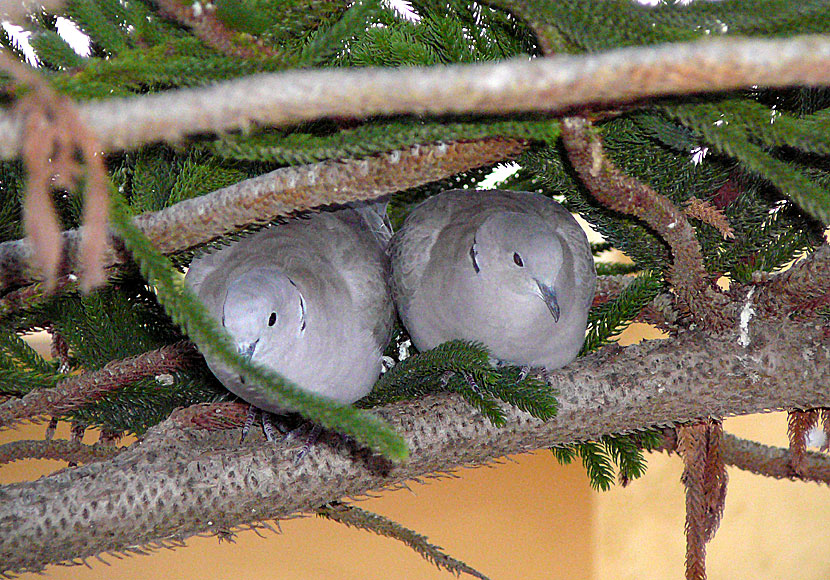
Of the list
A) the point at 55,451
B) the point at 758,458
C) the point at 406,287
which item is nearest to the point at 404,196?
the point at 406,287

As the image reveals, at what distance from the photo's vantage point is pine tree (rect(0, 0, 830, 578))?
282mm

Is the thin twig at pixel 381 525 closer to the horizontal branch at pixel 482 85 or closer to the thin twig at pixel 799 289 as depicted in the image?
the thin twig at pixel 799 289

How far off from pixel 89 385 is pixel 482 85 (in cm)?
75

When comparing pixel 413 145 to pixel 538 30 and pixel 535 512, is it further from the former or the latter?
pixel 535 512

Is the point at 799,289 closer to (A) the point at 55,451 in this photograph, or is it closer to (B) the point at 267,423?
(B) the point at 267,423

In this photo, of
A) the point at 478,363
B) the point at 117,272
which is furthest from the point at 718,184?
the point at 117,272

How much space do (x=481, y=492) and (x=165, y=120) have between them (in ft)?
9.14

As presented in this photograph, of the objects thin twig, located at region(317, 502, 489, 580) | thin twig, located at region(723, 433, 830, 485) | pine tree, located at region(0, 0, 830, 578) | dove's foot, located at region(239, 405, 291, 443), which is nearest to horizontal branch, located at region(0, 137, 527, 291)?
pine tree, located at region(0, 0, 830, 578)

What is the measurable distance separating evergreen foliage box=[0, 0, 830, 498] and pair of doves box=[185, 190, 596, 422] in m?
0.06

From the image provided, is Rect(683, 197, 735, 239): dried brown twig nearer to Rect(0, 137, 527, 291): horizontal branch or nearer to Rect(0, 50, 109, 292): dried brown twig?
Rect(0, 137, 527, 291): horizontal branch

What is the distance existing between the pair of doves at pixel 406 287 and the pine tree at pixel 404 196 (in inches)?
2.7

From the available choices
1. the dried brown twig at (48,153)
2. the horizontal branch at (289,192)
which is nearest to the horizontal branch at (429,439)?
the horizontal branch at (289,192)

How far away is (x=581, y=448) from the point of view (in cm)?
109

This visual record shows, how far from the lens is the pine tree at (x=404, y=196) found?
282 mm
